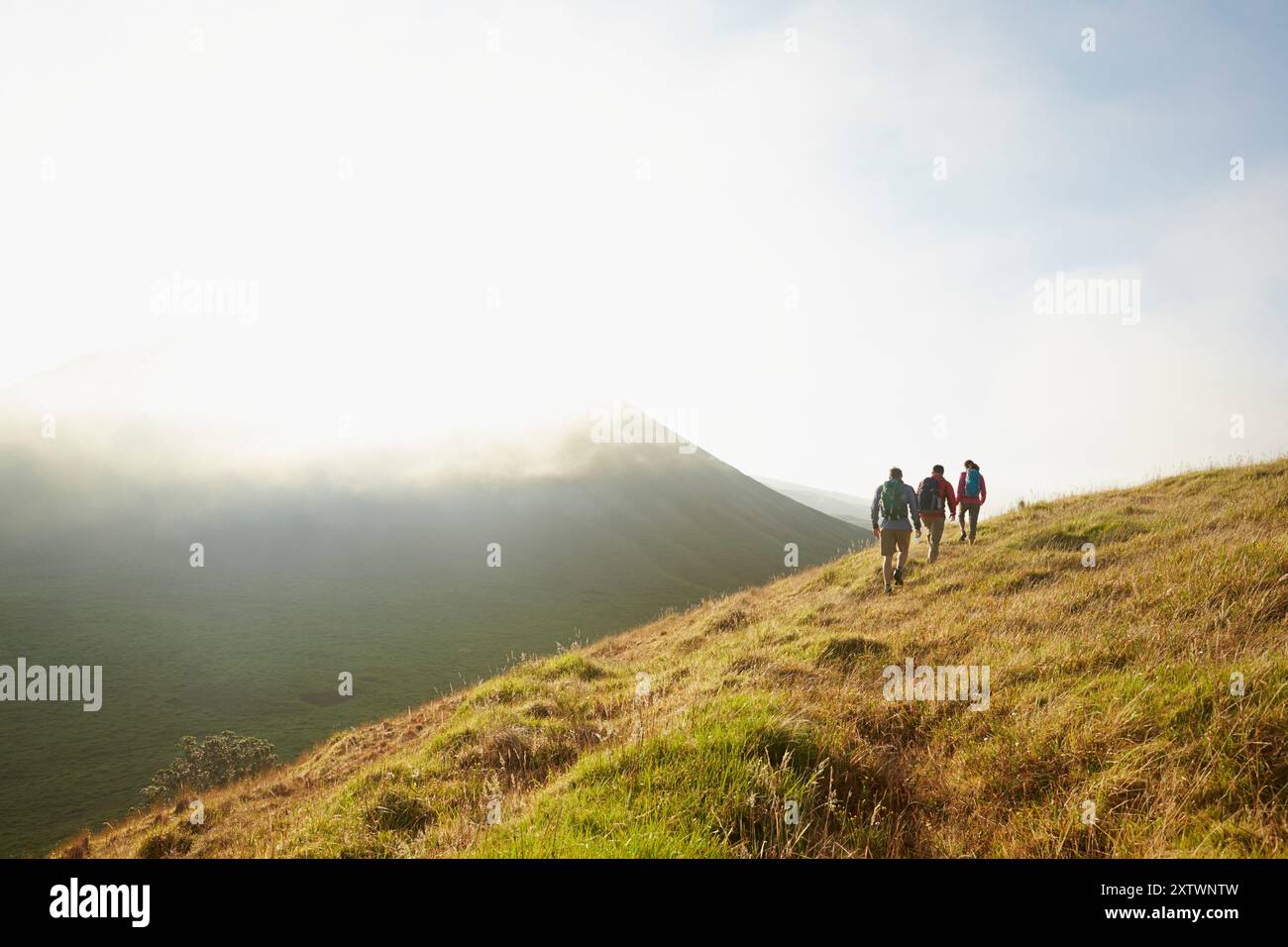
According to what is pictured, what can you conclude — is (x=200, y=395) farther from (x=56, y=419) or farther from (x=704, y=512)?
(x=704, y=512)

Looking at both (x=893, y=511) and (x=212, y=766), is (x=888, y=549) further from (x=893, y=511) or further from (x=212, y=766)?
(x=212, y=766)

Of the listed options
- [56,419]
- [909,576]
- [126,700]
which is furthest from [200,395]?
[909,576]

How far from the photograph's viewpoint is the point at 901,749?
551cm

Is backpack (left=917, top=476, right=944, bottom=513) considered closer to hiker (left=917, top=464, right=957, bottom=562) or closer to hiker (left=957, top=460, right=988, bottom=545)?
hiker (left=917, top=464, right=957, bottom=562)

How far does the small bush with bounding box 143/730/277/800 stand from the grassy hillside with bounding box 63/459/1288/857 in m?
12.0

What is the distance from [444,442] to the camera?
353 ft

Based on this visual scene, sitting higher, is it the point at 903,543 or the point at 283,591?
the point at 903,543

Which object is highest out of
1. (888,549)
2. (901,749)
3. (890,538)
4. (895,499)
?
(895,499)

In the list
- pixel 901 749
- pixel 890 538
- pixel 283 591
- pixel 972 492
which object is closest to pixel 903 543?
pixel 890 538

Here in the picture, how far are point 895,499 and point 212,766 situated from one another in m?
27.0

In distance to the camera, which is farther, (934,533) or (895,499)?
(934,533)
